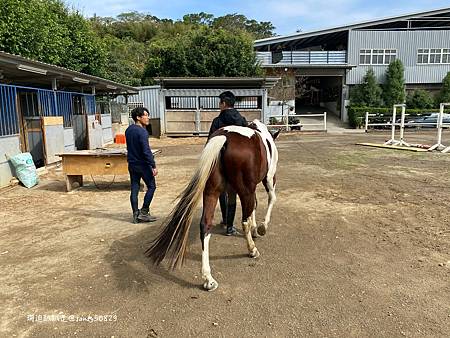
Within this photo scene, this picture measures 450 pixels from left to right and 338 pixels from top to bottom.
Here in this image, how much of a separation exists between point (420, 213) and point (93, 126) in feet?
41.2

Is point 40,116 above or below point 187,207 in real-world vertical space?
above

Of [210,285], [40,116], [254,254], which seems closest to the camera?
[210,285]

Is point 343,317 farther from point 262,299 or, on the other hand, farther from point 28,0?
point 28,0

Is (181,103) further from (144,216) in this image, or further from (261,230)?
(261,230)

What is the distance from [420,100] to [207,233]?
33.1m

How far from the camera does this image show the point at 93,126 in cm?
1411

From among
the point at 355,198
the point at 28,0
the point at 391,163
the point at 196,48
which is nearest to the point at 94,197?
the point at 355,198

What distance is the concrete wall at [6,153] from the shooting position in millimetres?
7238

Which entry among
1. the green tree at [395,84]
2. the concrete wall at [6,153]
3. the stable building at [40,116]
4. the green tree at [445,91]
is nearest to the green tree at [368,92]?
the green tree at [395,84]

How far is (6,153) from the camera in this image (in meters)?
7.50

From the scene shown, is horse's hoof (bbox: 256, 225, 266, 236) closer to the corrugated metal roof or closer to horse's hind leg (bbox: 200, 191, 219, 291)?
horse's hind leg (bbox: 200, 191, 219, 291)

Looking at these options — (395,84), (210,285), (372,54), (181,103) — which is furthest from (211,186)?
(372,54)

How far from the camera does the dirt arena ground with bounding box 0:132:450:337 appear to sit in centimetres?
258

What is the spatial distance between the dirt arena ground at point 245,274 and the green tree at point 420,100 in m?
28.5
